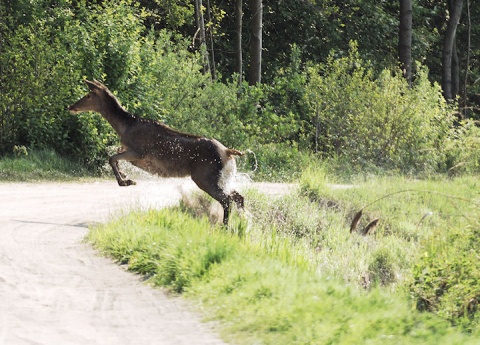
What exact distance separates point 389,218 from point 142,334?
10.9 m

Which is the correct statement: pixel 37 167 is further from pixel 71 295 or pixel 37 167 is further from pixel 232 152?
pixel 71 295

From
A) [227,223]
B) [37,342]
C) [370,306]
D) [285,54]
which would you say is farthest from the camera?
[285,54]

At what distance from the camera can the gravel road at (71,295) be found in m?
6.88

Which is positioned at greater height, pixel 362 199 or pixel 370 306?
pixel 370 306

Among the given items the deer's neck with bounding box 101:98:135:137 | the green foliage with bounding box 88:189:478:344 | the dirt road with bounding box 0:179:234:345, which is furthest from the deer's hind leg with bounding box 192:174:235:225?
the deer's neck with bounding box 101:98:135:137

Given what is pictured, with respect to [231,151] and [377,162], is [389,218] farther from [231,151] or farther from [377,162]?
[377,162]

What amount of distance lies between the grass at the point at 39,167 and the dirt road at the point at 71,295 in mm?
4585

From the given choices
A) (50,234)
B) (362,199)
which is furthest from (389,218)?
(50,234)

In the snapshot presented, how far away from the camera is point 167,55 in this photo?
24.1 meters

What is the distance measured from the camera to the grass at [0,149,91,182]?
1804 cm

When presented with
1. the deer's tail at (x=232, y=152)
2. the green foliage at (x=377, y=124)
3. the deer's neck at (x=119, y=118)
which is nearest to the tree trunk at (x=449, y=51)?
the green foliage at (x=377, y=124)

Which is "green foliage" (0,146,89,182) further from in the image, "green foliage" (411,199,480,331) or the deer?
"green foliage" (411,199,480,331)

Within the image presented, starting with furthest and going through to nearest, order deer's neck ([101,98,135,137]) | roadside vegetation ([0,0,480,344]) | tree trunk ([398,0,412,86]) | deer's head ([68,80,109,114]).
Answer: tree trunk ([398,0,412,86])
deer's head ([68,80,109,114])
deer's neck ([101,98,135,137])
roadside vegetation ([0,0,480,344])

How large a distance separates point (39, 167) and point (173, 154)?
21.8ft
